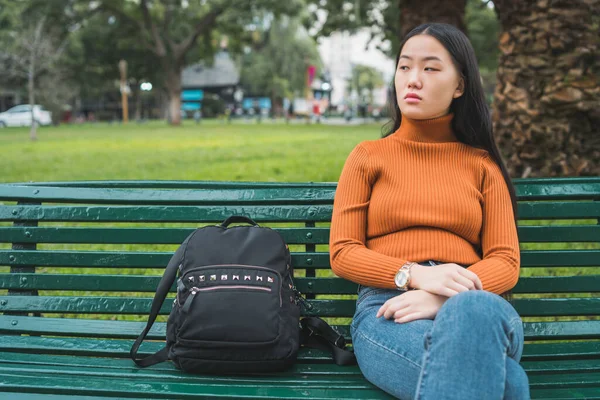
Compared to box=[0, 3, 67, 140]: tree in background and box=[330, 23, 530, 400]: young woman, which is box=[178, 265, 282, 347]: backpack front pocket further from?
box=[0, 3, 67, 140]: tree in background

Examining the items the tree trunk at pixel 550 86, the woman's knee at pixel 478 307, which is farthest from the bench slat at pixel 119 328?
the tree trunk at pixel 550 86

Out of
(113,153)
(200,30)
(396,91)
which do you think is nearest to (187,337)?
(396,91)

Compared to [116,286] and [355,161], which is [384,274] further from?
[116,286]

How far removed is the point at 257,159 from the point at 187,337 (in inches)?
345

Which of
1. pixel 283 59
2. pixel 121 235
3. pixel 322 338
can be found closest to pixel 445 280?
pixel 322 338

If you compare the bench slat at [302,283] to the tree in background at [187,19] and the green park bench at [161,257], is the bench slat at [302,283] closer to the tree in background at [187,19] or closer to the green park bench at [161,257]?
the green park bench at [161,257]

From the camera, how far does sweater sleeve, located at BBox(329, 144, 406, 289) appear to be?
7.54 ft

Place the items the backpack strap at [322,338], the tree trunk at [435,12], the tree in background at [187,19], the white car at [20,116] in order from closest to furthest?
1. the backpack strap at [322,338]
2. the tree trunk at [435,12]
3. the tree in background at [187,19]
4. the white car at [20,116]

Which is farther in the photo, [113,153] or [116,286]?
[113,153]

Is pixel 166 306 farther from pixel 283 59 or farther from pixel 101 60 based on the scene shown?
pixel 283 59

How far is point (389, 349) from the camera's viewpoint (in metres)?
2.10

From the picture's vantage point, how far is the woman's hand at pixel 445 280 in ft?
6.94

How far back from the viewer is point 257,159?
10.9 metres

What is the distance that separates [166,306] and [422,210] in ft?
3.67
